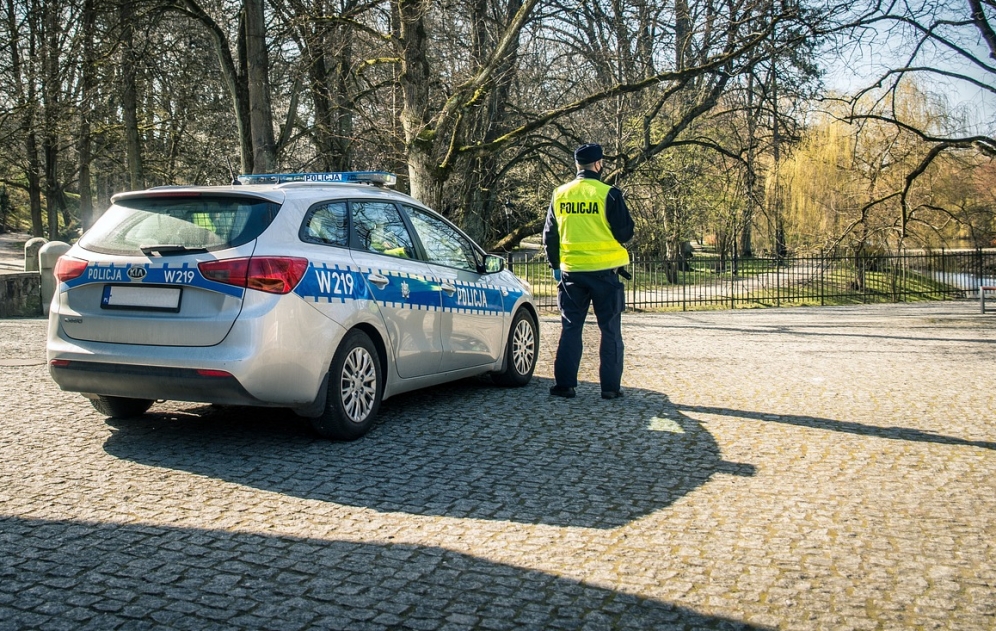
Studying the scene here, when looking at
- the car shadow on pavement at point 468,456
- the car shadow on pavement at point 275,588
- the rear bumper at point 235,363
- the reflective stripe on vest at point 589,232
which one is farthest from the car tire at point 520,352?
the car shadow on pavement at point 275,588

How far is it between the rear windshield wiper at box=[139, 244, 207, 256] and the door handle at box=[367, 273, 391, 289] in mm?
1170

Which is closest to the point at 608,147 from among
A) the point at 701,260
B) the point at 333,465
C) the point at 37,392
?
the point at 701,260

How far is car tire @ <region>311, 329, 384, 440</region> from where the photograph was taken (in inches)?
235

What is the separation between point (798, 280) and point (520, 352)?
1841 centimetres

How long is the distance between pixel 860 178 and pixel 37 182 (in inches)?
1067

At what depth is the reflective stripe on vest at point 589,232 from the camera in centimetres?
777

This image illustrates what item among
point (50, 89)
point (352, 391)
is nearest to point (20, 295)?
point (50, 89)

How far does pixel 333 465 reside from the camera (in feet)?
18.3

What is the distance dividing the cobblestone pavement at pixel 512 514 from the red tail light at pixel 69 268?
1.05m

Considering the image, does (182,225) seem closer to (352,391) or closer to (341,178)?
(352,391)

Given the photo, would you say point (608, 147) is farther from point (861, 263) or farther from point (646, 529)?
point (646, 529)

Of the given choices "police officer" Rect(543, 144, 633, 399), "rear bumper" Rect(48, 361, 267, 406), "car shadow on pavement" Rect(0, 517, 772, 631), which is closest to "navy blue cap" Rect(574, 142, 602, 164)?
"police officer" Rect(543, 144, 633, 399)

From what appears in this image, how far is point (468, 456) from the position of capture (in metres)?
5.85

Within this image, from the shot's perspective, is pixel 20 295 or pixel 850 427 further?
pixel 20 295
